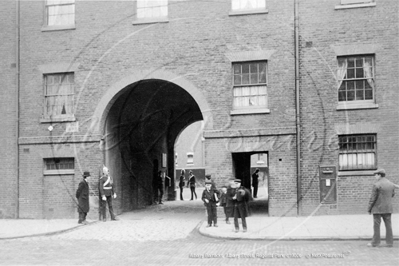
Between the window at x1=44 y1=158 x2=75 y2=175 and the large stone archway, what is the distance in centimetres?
143

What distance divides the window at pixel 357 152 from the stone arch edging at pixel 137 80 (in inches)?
183

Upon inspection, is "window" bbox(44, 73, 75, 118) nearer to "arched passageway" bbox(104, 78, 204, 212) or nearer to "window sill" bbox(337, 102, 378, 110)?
"arched passageway" bbox(104, 78, 204, 212)

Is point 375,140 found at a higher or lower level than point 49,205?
higher

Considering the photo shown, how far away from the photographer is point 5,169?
20094 millimetres

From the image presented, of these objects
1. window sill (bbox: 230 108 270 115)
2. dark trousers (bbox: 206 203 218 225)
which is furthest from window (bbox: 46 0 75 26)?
dark trousers (bbox: 206 203 218 225)

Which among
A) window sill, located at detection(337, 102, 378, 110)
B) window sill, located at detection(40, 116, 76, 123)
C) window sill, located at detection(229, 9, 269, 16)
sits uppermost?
window sill, located at detection(229, 9, 269, 16)

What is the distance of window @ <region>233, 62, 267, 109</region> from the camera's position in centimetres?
1862

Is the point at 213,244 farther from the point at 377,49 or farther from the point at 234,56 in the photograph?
the point at 377,49

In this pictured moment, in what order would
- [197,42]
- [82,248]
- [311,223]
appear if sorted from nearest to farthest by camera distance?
[82,248] → [311,223] → [197,42]

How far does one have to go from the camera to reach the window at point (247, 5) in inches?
739

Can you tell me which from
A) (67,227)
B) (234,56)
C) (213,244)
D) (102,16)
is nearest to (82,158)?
(67,227)

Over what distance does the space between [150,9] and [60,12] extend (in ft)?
11.7

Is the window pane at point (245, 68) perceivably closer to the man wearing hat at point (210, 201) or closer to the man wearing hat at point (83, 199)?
the man wearing hat at point (210, 201)

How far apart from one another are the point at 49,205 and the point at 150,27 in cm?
763
